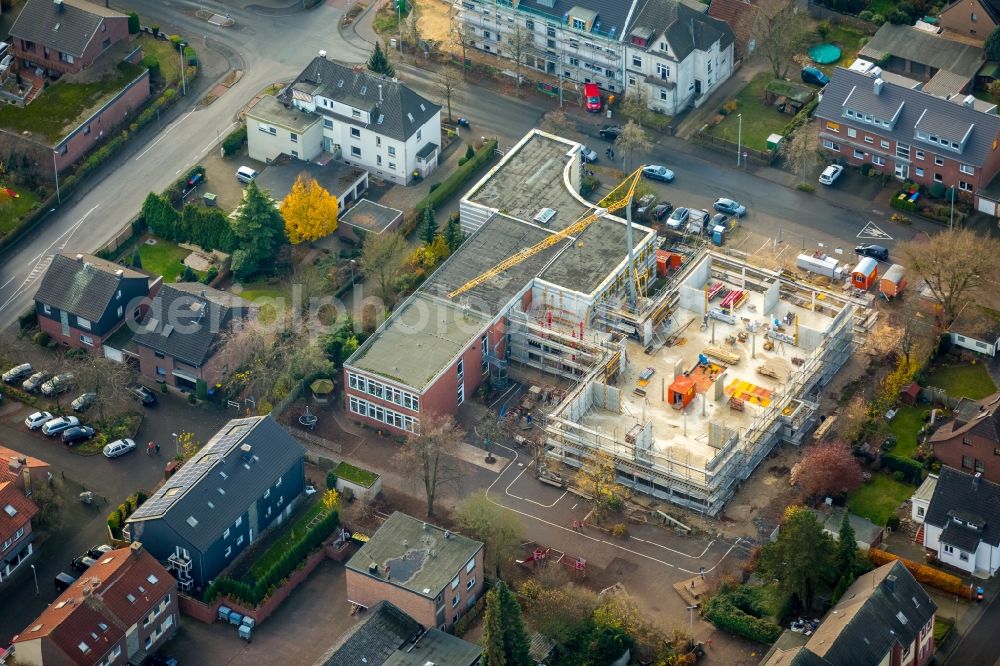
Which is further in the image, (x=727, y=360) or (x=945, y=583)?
(x=727, y=360)

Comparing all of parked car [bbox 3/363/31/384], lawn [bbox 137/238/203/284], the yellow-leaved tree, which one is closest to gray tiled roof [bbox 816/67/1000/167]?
the yellow-leaved tree

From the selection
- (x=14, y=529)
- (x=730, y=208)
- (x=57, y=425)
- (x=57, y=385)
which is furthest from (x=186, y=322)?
(x=730, y=208)

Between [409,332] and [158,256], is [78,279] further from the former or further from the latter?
[409,332]

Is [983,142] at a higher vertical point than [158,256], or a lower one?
higher

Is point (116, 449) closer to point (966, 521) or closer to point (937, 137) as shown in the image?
point (966, 521)

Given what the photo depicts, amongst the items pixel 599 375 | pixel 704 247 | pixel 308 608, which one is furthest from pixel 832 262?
pixel 308 608

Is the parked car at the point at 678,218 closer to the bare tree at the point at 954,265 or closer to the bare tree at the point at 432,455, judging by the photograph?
the bare tree at the point at 954,265
